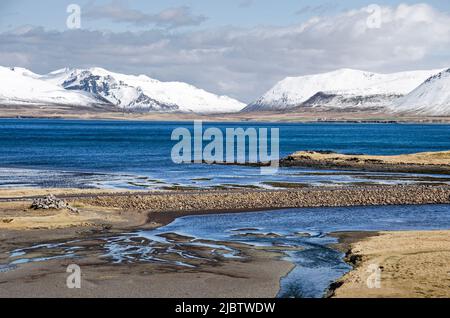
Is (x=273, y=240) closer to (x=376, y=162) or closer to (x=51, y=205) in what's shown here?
(x=51, y=205)

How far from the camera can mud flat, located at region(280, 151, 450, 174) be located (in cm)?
9662

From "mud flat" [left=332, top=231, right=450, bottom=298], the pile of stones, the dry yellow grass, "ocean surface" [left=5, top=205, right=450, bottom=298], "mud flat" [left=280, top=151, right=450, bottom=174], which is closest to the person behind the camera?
"mud flat" [left=332, top=231, right=450, bottom=298]

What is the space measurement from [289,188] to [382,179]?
16732 mm

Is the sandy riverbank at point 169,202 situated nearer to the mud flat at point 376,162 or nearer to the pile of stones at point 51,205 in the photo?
the pile of stones at point 51,205

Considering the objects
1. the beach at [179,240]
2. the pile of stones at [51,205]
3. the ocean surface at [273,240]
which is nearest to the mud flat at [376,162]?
the beach at [179,240]

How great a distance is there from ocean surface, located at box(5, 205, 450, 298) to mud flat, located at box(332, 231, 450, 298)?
1.03m

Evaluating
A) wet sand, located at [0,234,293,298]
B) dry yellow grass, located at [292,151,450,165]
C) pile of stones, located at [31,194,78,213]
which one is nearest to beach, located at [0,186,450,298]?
wet sand, located at [0,234,293,298]

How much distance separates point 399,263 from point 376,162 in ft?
234

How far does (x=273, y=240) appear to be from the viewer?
138 feet

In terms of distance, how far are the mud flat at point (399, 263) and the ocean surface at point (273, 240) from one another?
3.37ft

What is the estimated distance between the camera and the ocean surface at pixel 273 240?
3409 centimetres

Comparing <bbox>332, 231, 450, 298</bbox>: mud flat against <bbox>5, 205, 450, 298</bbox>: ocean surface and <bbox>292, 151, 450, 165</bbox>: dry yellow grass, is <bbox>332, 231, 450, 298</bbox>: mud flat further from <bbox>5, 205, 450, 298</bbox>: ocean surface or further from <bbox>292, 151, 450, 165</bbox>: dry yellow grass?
<bbox>292, 151, 450, 165</bbox>: dry yellow grass

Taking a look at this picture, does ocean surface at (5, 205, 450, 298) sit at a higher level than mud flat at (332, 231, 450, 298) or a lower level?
lower
